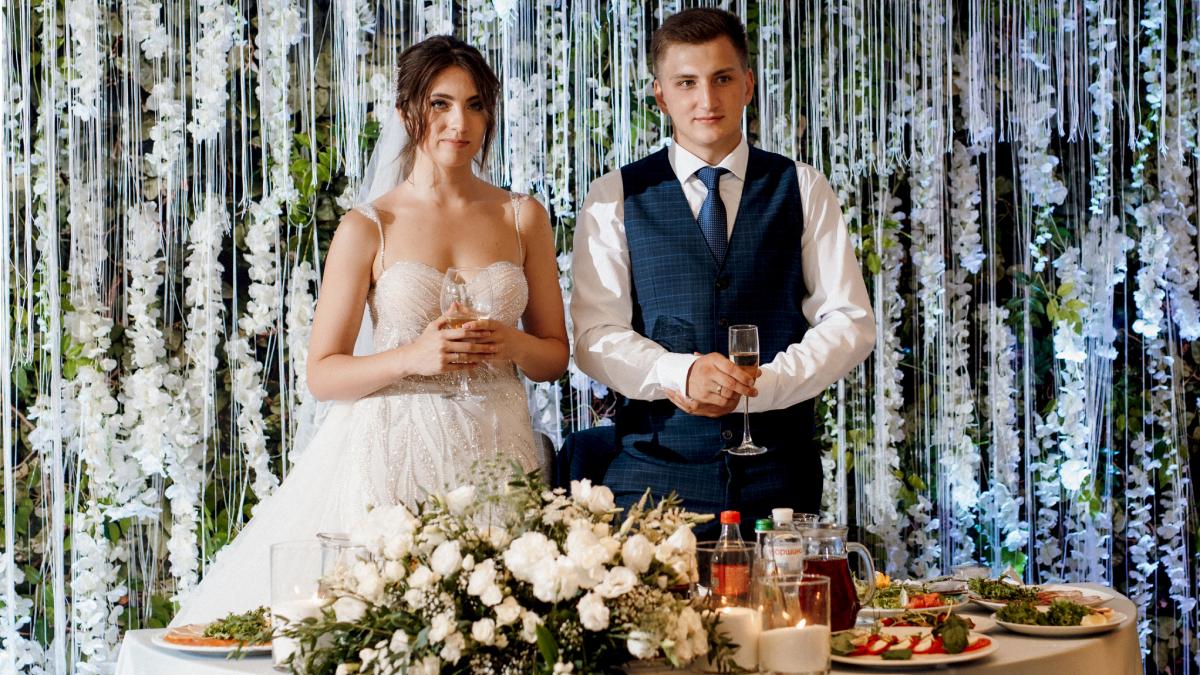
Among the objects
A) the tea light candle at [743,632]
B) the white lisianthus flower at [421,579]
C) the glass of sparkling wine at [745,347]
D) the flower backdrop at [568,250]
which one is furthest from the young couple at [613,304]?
the white lisianthus flower at [421,579]

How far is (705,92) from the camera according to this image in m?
2.86

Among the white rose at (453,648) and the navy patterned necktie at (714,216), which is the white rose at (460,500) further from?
the navy patterned necktie at (714,216)

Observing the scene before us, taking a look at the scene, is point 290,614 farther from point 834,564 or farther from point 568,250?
point 568,250

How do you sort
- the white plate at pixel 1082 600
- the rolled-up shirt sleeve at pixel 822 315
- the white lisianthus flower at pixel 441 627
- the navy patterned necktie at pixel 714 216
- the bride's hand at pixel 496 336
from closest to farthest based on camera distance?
the white lisianthus flower at pixel 441 627
the white plate at pixel 1082 600
the bride's hand at pixel 496 336
the rolled-up shirt sleeve at pixel 822 315
the navy patterned necktie at pixel 714 216

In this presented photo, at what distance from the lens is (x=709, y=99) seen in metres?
2.86

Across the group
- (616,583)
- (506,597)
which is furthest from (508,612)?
(616,583)

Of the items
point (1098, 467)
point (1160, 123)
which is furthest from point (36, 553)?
point (1160, 123)

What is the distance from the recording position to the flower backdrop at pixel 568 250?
138 inches

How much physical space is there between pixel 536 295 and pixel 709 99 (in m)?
0.61

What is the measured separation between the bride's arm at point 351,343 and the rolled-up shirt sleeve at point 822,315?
25.4 inches

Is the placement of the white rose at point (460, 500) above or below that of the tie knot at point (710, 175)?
below

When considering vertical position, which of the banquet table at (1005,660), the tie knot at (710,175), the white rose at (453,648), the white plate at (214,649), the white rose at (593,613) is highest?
the tie knot at (710,175)

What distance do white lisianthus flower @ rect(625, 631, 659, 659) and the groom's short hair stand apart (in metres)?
1.78

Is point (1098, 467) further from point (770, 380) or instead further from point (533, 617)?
point (533, 617)
